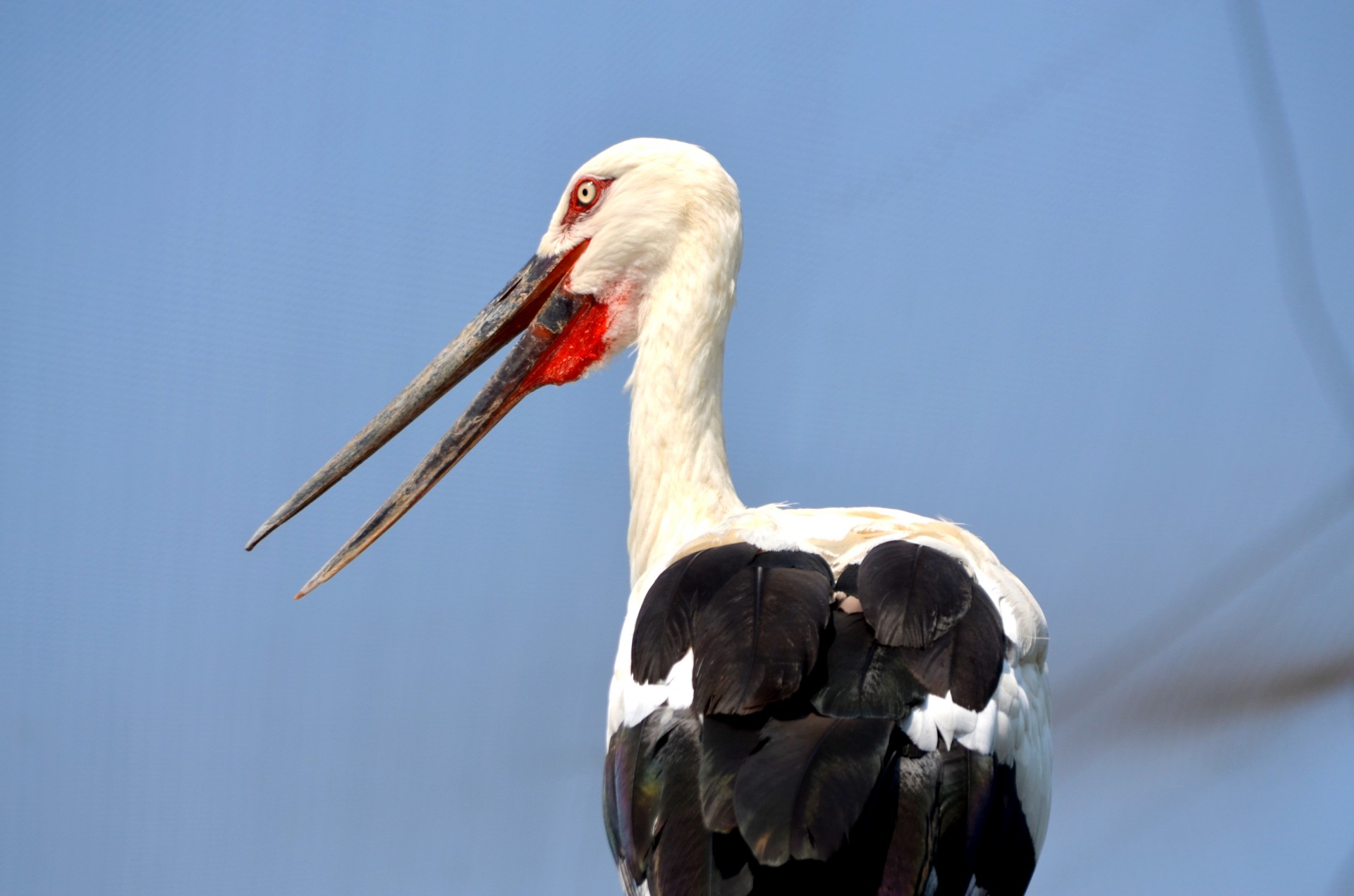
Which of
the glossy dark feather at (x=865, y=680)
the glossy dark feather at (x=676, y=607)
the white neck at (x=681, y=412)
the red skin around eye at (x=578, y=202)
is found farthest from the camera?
the red skin around eye at (x=578, y=202)

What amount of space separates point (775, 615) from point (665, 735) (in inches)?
7.2

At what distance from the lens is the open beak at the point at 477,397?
1.98 metres

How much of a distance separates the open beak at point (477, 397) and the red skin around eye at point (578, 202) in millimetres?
51

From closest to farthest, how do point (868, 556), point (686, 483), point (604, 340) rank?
point (868, 556) → point (686, 483) → point (604, 340)

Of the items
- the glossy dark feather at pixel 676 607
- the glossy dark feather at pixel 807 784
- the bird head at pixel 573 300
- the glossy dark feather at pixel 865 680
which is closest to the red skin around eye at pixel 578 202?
the bird head at pixel 573 300

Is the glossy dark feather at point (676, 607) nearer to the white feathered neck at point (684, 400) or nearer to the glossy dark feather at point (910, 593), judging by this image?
the glossy dark feather at point (910, 593)

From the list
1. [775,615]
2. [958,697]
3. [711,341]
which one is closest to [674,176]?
[711,341]

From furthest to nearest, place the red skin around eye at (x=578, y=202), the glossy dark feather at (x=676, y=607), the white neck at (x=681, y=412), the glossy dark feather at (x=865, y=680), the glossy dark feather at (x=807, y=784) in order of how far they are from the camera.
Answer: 1. the red skin around eye at (x=578, y=202)
2. the white neck at (x=681, y=412)
3. the glossy dark feather at (x=676, y=607)
4. the glossy dark feather at (x=865, y=680)
5. the glossy dark feather at (x=807, y=784)

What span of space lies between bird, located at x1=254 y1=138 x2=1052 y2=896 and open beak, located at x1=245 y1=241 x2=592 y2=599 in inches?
2.2

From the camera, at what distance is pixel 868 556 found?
4.69ft

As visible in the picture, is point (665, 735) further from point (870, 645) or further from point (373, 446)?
point (373, 446)

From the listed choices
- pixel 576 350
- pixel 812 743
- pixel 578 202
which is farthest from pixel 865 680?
pixel 578 202

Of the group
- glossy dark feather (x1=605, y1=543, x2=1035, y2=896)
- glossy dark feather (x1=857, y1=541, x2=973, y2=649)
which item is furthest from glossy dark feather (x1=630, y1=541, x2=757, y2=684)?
glossy dark feather (x1=857, y1=541, x2=973, y2=649)

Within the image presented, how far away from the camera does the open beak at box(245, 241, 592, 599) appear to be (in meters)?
1.98
